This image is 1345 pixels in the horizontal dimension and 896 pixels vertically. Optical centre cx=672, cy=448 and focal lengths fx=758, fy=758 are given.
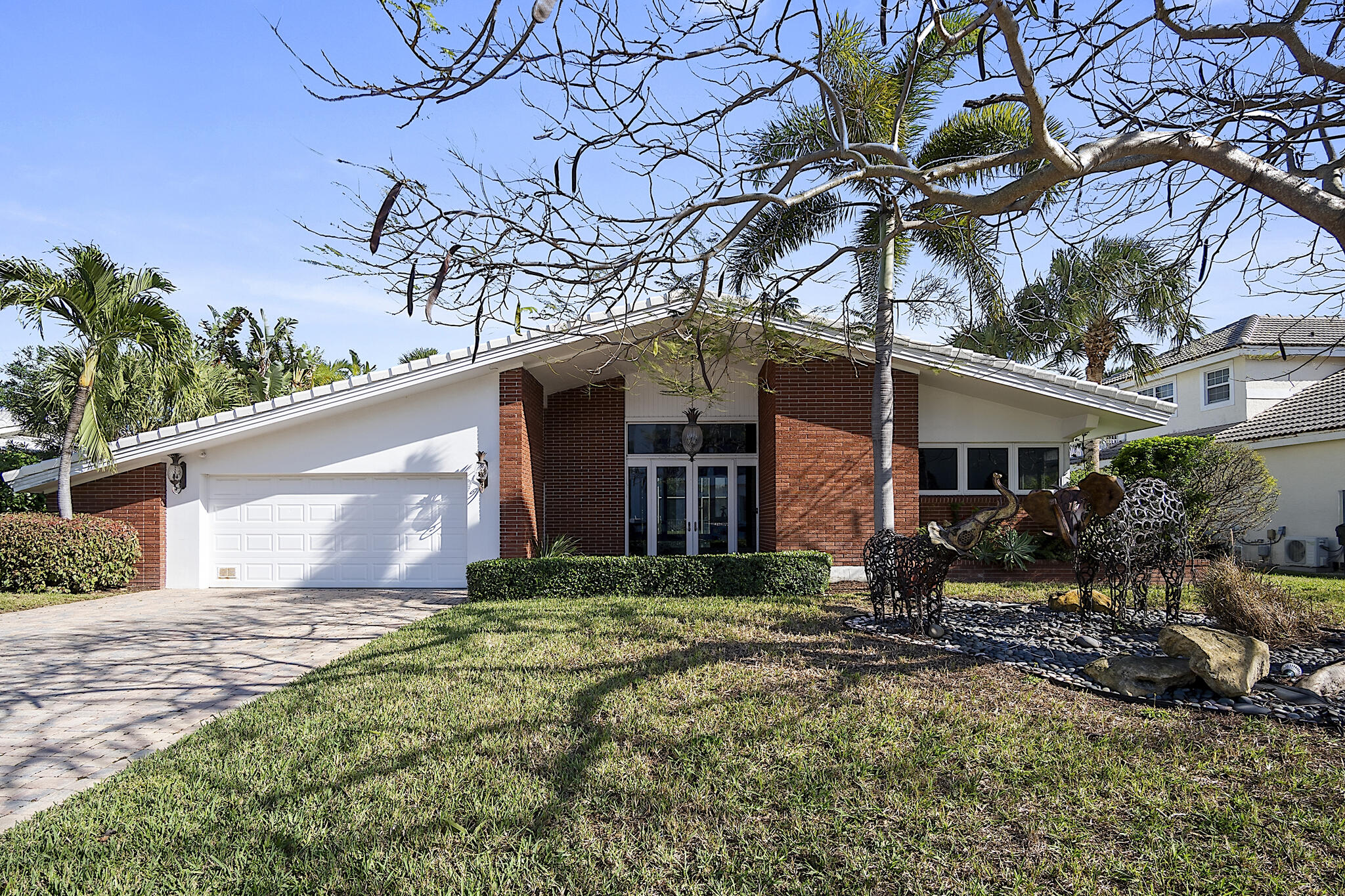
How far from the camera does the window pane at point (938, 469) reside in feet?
49.4

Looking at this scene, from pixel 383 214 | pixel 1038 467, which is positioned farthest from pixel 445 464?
pixel 1038 467

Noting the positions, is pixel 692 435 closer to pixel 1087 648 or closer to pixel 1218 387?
pixel 1087 648

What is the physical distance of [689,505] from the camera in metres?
16.3

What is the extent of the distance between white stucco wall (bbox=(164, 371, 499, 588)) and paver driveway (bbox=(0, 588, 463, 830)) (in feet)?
3.92

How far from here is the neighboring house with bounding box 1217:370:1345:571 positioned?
1817 cm

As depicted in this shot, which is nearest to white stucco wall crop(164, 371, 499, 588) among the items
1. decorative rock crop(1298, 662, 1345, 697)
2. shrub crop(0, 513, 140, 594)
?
shrub crop(0, 513, 140, 594)

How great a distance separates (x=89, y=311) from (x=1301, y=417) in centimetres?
2816

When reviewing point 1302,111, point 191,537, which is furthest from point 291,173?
point 191,537

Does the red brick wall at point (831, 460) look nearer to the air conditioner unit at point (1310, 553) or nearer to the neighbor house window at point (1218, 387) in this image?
the air conditioner unit at point (1310, 553)

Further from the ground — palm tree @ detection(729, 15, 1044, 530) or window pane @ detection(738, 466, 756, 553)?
palm tree @ detection(729, 15, 1044, 530)

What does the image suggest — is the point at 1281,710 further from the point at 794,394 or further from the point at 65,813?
the point at 794,394

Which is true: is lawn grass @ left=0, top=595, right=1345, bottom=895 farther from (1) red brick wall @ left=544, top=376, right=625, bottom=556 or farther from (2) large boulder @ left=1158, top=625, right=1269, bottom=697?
(1) red brick wall @ left=544, top=376, right=625, bottom=556

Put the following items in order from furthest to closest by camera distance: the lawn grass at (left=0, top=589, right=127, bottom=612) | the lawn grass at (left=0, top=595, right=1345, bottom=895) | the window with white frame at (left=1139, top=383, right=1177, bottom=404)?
the window with white frame at (left=1139, top=383, right=1177, bottom=404)
the lawn grass at (left=0, top=589, right=127, bottom=612)
the lawn grass at (left=0, top=595, right=1345, bottom=895)

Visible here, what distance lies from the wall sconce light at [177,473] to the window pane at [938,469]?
552 inches
